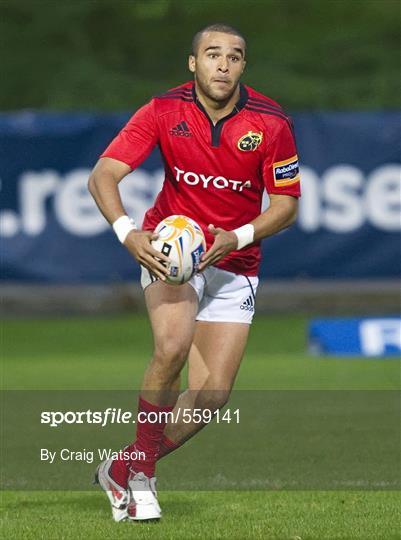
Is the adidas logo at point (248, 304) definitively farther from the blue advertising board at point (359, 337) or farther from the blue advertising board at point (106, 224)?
the blue advertising board at point (106, 224)

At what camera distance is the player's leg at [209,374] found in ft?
26.9

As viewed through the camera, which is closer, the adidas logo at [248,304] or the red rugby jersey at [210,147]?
the red rugby jersey at [210,147]

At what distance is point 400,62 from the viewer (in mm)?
26734

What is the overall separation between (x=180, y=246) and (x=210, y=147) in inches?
31.2

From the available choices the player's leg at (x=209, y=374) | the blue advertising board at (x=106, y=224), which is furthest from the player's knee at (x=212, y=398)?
the blue advertising board at (x=106, y=224)

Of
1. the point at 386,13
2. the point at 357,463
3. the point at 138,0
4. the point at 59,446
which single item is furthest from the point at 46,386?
the point at 386,13

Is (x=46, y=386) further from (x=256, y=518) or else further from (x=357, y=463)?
(x=256, y=518)

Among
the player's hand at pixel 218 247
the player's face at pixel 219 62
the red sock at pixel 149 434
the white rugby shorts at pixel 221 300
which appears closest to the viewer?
the player's hand at pixel 218 247

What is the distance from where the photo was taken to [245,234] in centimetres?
799

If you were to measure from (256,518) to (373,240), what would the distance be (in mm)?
12621

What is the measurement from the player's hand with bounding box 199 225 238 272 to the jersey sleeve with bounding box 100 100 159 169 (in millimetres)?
593

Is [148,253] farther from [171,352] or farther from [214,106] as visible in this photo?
[214,106]

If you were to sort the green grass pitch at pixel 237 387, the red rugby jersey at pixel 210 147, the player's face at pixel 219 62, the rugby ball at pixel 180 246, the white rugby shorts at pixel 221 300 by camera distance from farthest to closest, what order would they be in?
the white rugby shorts at pixel 221 300, the red rugby jersey at pixel 210 147, the player's face at pixel 219 62, the rugby ball at pixel 180 246, the green grass pitch at pixel 237 387

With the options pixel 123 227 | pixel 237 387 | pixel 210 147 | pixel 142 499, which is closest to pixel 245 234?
pixel 210 147
